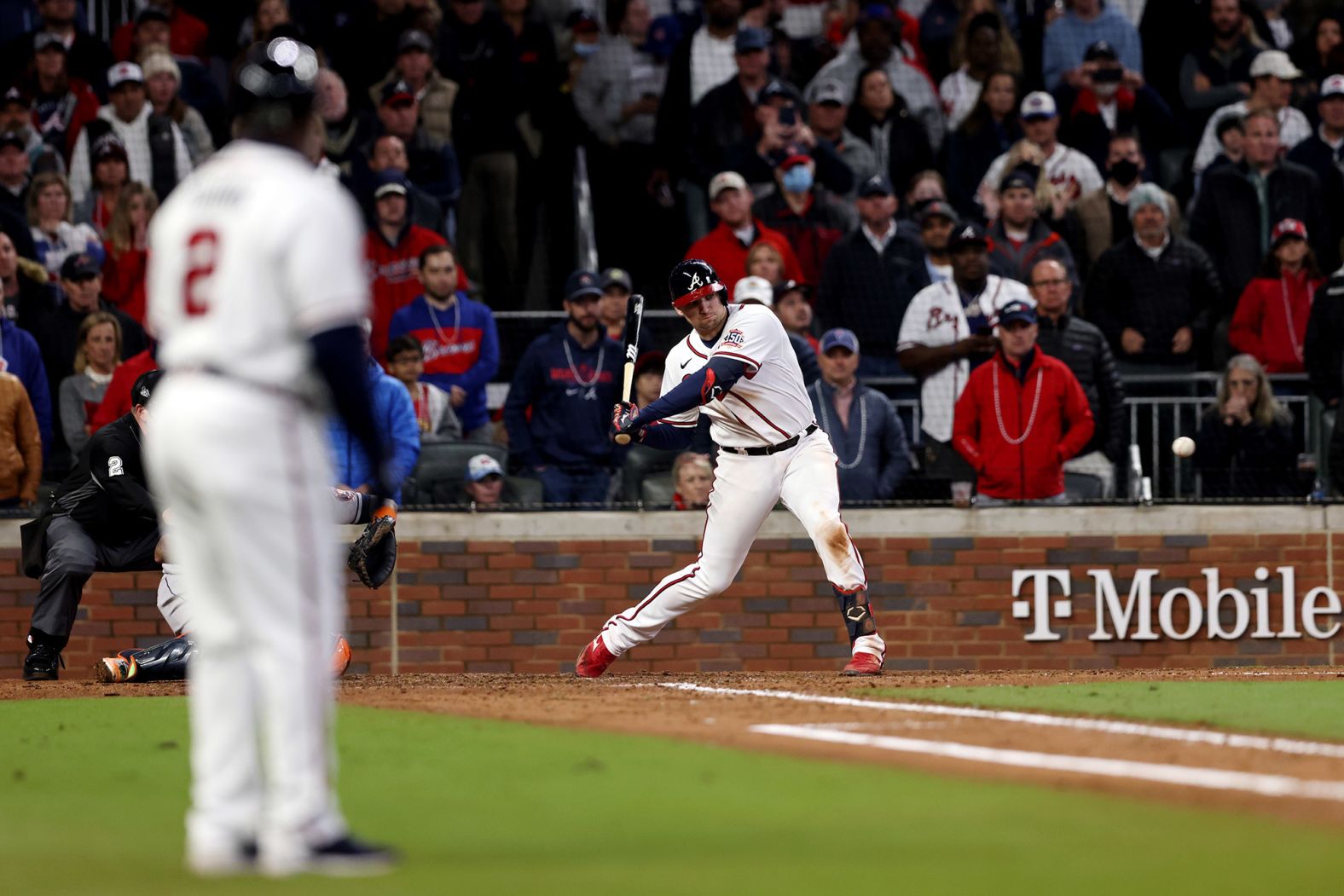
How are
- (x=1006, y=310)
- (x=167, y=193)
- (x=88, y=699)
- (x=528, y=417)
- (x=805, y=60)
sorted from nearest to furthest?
(x=88, y=699) → (x=1006, y=310) → (x=528, y=417) → (x=167, y=193) → (x=805, y=60)

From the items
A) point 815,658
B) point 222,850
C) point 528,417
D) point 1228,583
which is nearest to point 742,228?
point 528,417

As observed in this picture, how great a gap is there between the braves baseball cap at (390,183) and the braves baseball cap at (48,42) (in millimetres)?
3090

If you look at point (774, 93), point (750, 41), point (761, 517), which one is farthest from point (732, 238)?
point (761, 517)

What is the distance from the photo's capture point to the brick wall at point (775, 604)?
13.4 meters

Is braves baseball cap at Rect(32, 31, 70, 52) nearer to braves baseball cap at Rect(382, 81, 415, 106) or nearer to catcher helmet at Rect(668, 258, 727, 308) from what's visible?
braves baseball cap at Rect(382, 81, 415, 106)

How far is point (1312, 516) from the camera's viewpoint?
1341 centimetres

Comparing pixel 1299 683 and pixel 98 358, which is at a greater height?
pixel 98 358

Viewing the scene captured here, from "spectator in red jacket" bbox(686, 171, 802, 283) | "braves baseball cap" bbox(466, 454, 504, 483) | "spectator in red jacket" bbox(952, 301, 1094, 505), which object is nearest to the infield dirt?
"braves baseball cap" bbox(466, 454, 504, 483)

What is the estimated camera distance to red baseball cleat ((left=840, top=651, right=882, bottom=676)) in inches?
416

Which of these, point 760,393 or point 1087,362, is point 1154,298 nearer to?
point 1087,362

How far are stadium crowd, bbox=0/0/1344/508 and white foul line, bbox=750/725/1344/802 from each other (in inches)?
192

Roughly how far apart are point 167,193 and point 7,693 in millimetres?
5618

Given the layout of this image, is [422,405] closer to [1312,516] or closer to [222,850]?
[1312,516]

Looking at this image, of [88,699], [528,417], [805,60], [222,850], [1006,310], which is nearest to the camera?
[222,850]
